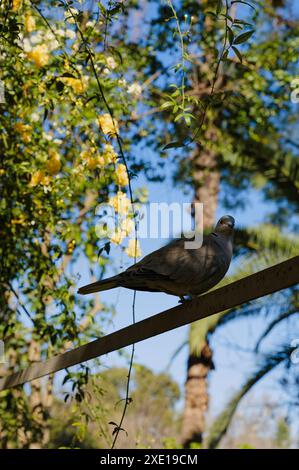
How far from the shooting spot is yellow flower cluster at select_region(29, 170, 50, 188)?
9.17 feet

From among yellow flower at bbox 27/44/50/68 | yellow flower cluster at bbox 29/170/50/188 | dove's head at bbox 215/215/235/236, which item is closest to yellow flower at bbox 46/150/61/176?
yellow flower cluster at bbox 29/170/50/188

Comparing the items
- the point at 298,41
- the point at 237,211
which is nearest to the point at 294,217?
the point at 237,211

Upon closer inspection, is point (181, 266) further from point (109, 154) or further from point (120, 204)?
point (109, 154)

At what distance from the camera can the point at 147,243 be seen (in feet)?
9.36

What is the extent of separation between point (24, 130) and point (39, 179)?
0.22 m

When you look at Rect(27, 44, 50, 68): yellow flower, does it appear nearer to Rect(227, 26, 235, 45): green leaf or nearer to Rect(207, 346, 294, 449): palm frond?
Rect(227, 26, 235, 45): green leaf

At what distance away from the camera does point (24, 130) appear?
2.86 metres

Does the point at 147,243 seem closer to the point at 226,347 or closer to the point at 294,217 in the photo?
the point at 226,347

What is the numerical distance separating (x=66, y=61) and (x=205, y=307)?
1377 millimetres

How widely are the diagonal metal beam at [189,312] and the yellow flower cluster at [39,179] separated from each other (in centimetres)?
82

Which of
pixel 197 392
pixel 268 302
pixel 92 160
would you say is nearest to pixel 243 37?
pixel 92 160

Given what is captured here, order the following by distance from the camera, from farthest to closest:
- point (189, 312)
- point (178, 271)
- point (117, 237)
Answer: point (117, 237) → point (178, 271) → point (189, 312)

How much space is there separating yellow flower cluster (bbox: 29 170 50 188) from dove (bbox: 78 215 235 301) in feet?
3.44
